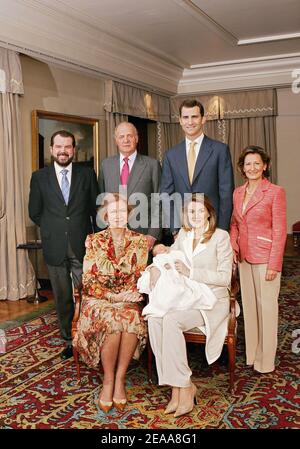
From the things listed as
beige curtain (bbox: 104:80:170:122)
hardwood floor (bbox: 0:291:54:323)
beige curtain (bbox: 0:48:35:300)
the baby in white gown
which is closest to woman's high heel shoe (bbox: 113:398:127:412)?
the baby in white gown

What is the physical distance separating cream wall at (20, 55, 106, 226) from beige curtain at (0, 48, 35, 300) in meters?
0.28

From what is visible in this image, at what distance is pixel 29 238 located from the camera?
6.12 meters

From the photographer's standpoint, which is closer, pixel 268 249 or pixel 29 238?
pixel 268 249

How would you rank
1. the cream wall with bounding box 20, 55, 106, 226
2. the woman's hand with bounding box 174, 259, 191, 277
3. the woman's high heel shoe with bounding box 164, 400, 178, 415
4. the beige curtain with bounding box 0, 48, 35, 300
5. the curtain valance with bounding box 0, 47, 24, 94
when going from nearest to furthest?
the woman's high heel shoe with bounding box 164, 400, 178, 415, the woman's hand with bounding box 174, 259, 191, 277, the curtain valance with bounding box 0, 47, 24, 94, the beige curtain with bounding box 0, 48, 35, 300, the cream wall with bounding box 20, 55, 106, 226

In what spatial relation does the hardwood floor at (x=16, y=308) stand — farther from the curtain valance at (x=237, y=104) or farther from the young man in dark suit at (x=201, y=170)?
the curtain valance at (x=237, y=104)

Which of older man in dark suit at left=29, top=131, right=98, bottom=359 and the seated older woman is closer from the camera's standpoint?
the seated older woman

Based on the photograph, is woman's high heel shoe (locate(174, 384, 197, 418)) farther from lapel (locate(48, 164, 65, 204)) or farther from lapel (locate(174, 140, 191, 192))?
lapel (locate(48, 164, 65, 204))

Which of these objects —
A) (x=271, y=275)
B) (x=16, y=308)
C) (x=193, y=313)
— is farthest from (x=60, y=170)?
(x=16, y=308)

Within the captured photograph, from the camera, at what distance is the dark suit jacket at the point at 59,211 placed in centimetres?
373

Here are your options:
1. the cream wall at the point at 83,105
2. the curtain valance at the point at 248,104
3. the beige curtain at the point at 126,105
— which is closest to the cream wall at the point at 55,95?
the cream wall at the point at 83,105

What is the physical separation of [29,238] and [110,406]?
367 cm

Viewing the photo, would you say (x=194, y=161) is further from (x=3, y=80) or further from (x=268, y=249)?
(x=3, y=80)

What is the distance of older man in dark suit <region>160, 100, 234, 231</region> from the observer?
11.6 ft
